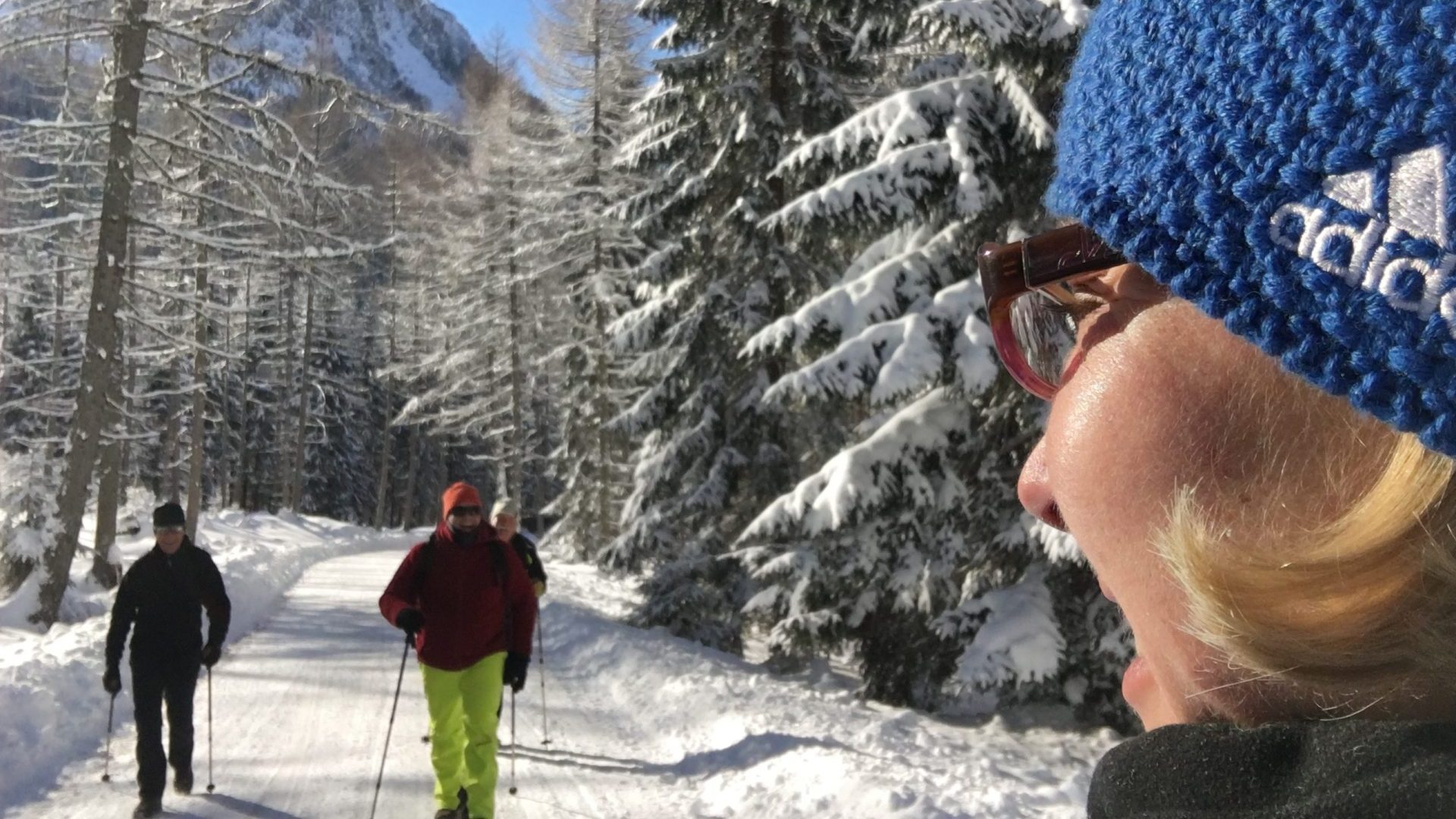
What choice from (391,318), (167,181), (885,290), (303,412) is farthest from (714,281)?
(391,318)

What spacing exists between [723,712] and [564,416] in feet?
74.8

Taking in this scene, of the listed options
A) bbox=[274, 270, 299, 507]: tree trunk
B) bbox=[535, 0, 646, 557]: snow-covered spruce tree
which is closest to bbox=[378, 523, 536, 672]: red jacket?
bbox=[535, 0, 646, 557]: snow-covered spruce tree

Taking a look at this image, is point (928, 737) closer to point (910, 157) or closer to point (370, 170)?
point (910, 157)

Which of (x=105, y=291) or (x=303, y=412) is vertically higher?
(x=105, y=291)

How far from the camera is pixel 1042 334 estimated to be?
4.33 feet

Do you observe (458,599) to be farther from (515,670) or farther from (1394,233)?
(1394,233)

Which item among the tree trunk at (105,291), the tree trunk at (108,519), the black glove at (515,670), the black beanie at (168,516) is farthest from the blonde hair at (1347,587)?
the tree trunk at (108,519)

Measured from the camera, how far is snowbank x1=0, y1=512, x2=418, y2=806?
7.55 metres

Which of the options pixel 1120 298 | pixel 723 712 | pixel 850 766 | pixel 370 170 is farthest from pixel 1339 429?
pixel 370 170

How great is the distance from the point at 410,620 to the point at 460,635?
14.5 inches

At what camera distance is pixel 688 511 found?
14.2m

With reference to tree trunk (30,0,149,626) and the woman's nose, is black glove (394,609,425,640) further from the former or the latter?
tree trunk (30,0,149,626)

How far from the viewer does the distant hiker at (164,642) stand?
6.78 meters

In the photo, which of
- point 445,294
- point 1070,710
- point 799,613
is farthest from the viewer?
point 445,294
